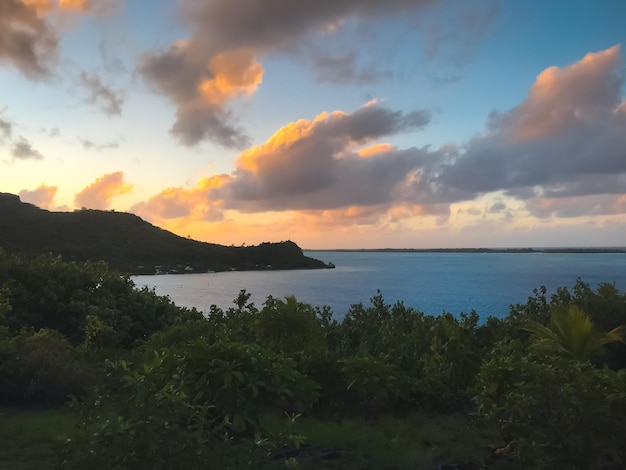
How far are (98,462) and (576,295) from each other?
14.3 meters

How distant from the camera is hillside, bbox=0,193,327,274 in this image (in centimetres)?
10812

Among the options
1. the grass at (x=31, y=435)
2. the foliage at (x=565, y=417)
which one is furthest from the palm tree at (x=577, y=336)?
the grass at (x=31, y=435)

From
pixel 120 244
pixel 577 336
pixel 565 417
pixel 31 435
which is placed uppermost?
pixel 120 244

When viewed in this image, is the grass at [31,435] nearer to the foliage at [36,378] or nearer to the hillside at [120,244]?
the foliage at [36,378]

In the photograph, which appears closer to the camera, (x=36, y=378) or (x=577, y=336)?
(x=577, y=336)

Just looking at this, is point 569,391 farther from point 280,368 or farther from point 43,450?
point 43,450

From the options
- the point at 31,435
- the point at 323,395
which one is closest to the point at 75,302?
the point at 31,435

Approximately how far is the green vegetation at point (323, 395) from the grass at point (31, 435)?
4 cm

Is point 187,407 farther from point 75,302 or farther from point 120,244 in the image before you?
point 120,244

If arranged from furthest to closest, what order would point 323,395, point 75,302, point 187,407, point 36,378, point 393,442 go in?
point 75,302, point 36,378, point 323,395, point 393,442, point 187,407

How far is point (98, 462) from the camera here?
12.3 feet

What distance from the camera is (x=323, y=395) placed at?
9.52 metres

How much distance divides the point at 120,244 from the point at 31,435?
139063 millimetres

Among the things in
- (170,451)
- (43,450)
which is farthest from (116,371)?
(43,450)
